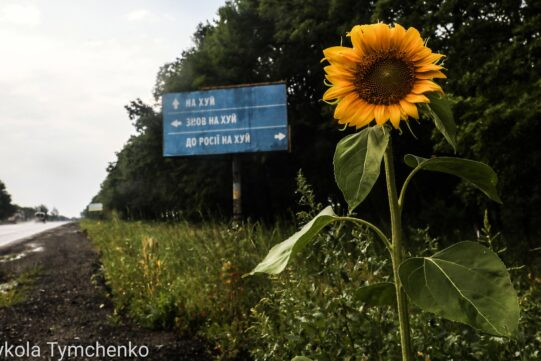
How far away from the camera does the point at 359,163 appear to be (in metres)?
0.92

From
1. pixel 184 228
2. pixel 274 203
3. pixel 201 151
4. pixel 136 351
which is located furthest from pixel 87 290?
pixel 274 203

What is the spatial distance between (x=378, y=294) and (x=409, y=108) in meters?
0.45

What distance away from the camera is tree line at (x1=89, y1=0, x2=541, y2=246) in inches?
302

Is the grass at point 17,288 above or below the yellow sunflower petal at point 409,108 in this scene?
below

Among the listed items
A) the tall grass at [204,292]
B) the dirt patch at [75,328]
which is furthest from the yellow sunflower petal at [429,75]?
the dirt patch at [75,328]

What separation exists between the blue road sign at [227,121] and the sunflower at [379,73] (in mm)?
9429

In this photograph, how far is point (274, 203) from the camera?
16.9 metres

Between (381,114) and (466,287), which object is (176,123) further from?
(466,287)

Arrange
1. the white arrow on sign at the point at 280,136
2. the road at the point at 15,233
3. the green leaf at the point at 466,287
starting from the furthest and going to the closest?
the road at the point at 15,233 → the white arrow on sign at the point at 280,136 → the green leaf at the point at 466,287

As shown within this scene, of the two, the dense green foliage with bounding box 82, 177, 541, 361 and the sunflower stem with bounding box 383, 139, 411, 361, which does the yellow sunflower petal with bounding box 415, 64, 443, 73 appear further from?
the dense green foliage with bounding box 82, 177, 541, 361

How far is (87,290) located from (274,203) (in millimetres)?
10299

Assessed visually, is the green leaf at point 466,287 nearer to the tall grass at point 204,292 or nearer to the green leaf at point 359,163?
the green leaf at point 359,163

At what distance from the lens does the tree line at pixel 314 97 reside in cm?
767

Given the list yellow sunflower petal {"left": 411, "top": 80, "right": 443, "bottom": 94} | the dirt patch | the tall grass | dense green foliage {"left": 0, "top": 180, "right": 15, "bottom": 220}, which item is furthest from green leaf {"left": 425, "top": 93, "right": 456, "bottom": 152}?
dense green foliage {"left": 0, "top": 180, "right": 15, "bottom": 220}
